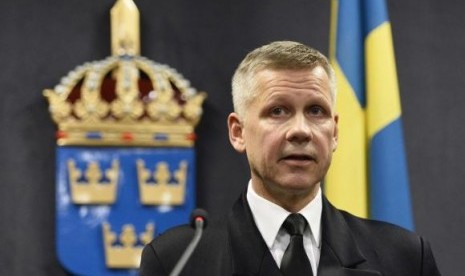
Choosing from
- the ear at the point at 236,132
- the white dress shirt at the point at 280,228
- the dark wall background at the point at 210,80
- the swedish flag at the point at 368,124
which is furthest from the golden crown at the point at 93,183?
the white dress shirt at the point at 280,228

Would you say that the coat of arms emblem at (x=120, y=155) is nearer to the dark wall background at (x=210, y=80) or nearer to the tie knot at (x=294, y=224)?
the dark wall background at (x=210, y=80)

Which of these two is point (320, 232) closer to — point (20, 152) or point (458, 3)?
point (20, 152)

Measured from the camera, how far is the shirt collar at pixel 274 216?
1.31m

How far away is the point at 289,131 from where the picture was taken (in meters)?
1.29

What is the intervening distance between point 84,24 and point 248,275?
1.53m

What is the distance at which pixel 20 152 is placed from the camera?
253cm

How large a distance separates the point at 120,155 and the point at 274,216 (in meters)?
1.27

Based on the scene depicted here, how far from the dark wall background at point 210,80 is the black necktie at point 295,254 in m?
1.34

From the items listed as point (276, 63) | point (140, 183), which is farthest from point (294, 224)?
point (140, 183)

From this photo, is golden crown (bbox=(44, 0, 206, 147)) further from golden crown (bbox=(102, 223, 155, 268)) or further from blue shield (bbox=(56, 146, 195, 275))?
golden crown (bbox=(102, 223, 155, 268))

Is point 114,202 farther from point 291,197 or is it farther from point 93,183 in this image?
point 291,197

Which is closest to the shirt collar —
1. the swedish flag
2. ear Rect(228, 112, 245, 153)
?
ear Rect(228, 112, 245, 153)

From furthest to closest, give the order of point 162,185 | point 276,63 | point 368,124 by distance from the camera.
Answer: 1. point 162,185
2. point 368,124
3. point 276,63

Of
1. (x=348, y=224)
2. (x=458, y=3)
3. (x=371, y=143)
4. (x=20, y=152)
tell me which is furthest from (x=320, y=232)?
(x=458, y=3)
